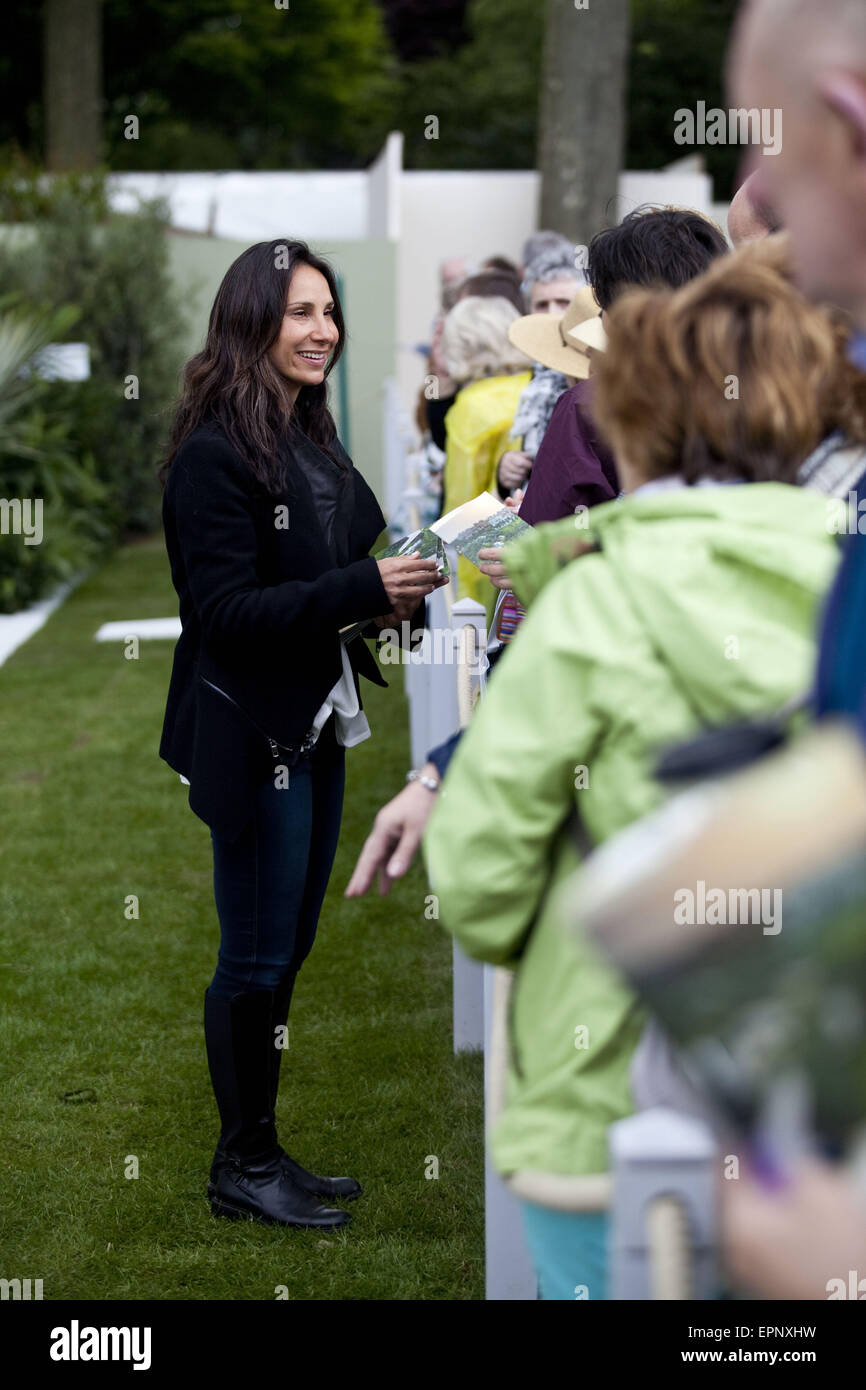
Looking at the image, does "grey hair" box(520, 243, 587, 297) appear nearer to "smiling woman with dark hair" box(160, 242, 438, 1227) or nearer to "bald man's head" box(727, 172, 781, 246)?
"bald man's head" box(727, 172, 781, 246)

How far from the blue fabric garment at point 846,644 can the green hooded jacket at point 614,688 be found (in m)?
0.27

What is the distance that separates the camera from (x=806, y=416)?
1.74 m

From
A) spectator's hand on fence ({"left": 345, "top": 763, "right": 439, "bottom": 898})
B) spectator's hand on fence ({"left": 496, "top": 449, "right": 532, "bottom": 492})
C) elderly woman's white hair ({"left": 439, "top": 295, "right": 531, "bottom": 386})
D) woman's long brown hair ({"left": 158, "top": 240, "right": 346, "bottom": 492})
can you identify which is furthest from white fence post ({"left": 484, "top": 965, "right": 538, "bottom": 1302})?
elderly woman's white hair ({"left": 439, "top": 295, "right": 531, "bottom": 386})

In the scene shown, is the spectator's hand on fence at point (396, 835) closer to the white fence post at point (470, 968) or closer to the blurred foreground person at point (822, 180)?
the blurred foreground person at point (822, 180)

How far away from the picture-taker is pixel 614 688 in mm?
1605

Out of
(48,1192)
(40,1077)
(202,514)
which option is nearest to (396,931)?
(40,1077)

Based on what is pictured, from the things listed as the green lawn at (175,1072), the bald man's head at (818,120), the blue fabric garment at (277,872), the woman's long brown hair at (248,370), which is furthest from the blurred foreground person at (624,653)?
the green lawn at (175,1072)

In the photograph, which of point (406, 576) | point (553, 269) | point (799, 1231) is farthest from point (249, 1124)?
point (553, 269)

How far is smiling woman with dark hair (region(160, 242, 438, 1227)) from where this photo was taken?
3.12 metres

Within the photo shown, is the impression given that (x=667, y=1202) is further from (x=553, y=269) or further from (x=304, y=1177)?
(x=553, y=269)

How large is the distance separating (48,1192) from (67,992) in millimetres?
1272

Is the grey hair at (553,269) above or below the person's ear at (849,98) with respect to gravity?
above

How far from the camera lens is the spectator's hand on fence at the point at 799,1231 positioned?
3.70ft

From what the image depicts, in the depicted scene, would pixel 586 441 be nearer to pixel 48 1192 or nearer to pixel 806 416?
pixel 806 416
